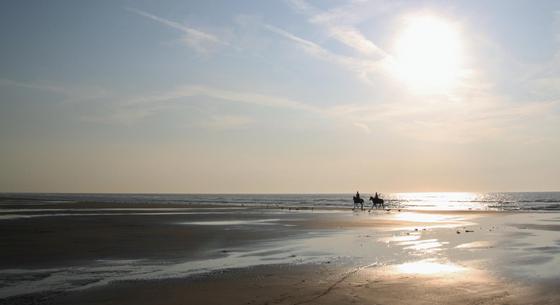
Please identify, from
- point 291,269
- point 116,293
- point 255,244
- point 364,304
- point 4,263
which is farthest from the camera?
point 255,244

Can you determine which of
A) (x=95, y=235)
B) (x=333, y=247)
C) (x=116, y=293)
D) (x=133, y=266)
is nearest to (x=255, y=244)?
(x=333, y=247)

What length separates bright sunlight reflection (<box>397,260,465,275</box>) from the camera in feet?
44.0

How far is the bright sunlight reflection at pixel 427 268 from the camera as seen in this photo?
1340 cm

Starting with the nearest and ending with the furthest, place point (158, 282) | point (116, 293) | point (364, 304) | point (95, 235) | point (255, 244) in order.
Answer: point (364, 304)
point (116, 293)
point (158, 282)
point (255, 244)
point (95, 235)

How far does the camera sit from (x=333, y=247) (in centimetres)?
1909

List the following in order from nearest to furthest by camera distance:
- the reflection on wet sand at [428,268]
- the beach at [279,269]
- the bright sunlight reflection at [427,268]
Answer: the beach at [279,269]
the reflection on wet sand at [428,268]
the bright sunlight reflection at [427,268]

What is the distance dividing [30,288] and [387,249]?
1184 centimetres

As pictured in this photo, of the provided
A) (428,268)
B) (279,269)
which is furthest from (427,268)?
(279,269)

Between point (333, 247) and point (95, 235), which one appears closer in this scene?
point (333, 247)

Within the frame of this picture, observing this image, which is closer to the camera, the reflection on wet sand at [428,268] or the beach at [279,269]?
the beach at [279,269]

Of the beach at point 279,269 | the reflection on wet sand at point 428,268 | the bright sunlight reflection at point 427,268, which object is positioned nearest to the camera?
the beach at point 279,269

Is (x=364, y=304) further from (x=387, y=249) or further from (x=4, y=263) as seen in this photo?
(x=4, y=263)

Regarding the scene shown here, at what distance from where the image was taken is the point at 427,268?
45.6 ft

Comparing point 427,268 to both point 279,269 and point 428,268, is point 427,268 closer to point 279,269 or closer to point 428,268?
point 428,268
